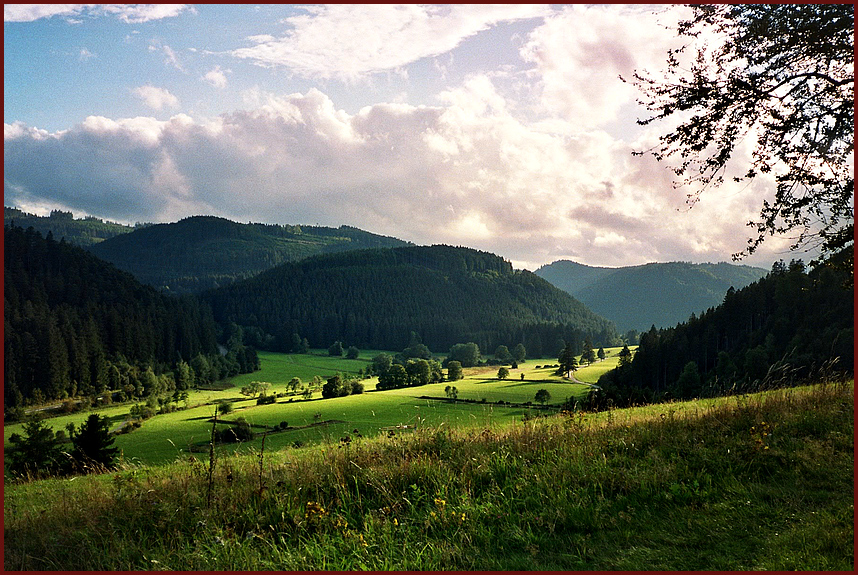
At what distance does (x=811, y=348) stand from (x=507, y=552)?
69.9 meters

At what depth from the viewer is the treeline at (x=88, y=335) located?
124625 millimetres

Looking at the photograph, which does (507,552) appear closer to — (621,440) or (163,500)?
(621,440)

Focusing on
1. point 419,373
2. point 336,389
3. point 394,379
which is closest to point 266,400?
point 336,389

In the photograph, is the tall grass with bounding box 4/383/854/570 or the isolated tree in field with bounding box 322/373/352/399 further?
the isolated tree in field with bounding box 322/373/352/399

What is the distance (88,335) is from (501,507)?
531 feet

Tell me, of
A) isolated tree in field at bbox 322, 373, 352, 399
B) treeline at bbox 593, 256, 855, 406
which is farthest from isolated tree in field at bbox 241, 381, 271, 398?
treeline at bbox 593, 256, 855, 406

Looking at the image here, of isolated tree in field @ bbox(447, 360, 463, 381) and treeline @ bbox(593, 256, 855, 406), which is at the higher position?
treeline @ bbox(593, 256, 855, 406)

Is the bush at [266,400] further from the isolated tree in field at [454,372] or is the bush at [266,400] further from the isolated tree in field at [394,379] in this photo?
the isolated tree in field at [454,372]

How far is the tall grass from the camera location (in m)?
6.39

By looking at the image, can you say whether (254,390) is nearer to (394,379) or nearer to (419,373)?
(394,379)

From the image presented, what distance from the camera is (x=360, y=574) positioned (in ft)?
19.7

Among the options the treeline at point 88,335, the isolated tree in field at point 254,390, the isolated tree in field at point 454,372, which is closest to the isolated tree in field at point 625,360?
the isolated tree in field at point 454,372

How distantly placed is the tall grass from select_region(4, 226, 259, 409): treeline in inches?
5425

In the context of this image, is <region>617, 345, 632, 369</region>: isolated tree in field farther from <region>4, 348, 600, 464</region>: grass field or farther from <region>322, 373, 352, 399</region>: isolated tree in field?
<region>322, 373, 352, 399</region>: isolated tree in field
